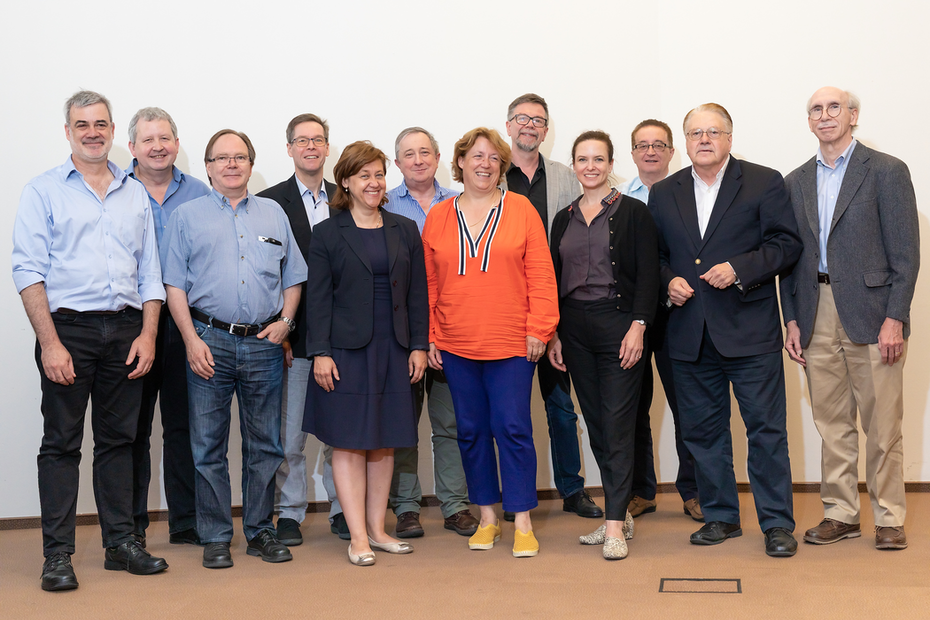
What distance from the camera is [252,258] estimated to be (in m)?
3.36

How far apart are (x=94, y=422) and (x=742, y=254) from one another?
2635 mm

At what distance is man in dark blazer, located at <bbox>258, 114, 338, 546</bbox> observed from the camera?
372 cm

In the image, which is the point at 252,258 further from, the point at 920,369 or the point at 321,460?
the point at 920,369

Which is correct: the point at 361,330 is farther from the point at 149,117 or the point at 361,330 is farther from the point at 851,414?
the point at 851,414

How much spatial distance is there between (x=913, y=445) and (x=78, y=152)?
14.2 ft

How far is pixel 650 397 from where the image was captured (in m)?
4.06

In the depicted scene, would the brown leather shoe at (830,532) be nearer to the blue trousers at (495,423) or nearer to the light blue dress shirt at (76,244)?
the blue trousers at (495,423)

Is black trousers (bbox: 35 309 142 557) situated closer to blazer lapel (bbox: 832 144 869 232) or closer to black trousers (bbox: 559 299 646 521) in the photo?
black trousers (bbox: 559 299 646 521)

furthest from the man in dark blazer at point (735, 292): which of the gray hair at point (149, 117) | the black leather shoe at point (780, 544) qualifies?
the gray hair at point (149, 117)

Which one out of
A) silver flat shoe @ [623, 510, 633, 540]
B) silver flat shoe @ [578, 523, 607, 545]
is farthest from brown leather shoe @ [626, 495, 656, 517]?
silver flat shoe @ [578, 523, 607, 545]

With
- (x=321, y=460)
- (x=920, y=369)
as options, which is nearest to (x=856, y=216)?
(x=920, y=369)

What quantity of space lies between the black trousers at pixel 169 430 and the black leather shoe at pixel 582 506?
1.80 metres

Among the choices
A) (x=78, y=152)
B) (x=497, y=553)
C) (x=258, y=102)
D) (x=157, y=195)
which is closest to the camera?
(x=78, y=152)

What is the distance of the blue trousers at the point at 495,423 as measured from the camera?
10.9 feet
